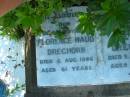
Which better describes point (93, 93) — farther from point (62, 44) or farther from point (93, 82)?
point (62, 44)

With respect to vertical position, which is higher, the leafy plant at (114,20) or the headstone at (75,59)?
the leafy plant at (114,20)

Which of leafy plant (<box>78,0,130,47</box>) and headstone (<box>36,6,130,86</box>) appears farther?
headstone (<box>36,6,130,86</box>)

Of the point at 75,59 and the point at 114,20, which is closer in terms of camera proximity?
the point at 114,20

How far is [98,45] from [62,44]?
0.29 m

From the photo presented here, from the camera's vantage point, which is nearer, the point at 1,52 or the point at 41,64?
the point at 41,64

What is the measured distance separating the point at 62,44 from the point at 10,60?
724 mm

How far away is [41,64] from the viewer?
3.31 m

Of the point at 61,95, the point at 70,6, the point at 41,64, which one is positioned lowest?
the point at 61,95

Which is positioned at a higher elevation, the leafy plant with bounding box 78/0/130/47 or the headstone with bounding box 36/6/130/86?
the leafy plant with bounding box 78/0/130/47

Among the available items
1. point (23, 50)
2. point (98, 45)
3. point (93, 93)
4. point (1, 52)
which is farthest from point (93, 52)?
point (1, 52)

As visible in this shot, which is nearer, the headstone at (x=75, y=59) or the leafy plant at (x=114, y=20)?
the leafy plant at (x=114, y=20)

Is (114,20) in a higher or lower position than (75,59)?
higher

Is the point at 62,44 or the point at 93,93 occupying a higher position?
the point at 62,44

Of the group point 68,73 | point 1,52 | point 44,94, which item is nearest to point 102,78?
point 68,73
